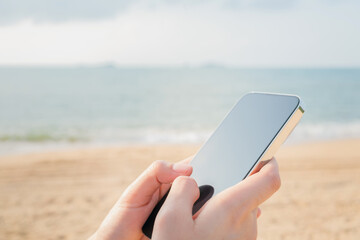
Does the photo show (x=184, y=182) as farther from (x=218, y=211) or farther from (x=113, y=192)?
(x=113, y=192)

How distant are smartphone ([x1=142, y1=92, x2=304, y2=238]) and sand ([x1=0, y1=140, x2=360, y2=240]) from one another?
2.59 meters

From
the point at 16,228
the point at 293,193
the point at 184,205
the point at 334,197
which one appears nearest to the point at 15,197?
the point at 16,228

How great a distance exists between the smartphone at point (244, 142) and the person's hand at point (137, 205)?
5cm

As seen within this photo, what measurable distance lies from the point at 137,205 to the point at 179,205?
42cm

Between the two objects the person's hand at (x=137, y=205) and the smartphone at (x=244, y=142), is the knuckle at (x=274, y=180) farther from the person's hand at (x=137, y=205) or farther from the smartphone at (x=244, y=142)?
the person's hand at (x=137, y=205)

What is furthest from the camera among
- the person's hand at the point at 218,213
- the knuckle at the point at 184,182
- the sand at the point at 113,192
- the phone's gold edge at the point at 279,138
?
the sand at the point at 113,192

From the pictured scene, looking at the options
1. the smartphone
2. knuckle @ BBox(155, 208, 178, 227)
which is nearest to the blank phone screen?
the smartphone

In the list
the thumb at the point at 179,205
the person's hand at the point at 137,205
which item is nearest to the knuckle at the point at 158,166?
the person's hand at the point at 137,205

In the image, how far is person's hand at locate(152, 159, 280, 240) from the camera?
79cm

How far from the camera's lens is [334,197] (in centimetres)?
470

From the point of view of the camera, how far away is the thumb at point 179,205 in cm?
79

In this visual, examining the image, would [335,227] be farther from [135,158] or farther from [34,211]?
[135,158]

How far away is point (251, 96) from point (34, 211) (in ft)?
12.9

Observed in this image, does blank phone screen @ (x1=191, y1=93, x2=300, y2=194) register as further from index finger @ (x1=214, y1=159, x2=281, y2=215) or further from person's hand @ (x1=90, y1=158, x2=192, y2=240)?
index finger @ (x1=214, y1=159, x2=281, y2=215)
